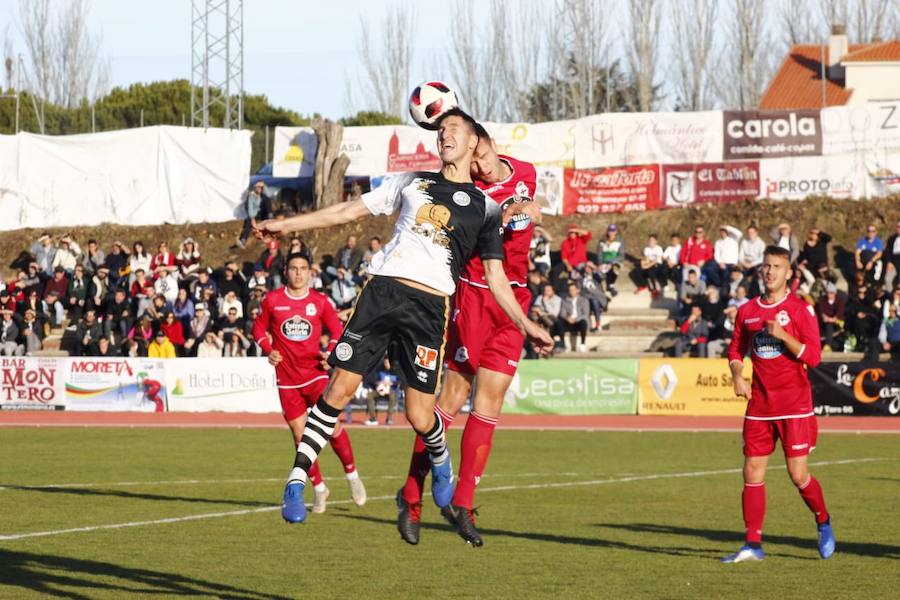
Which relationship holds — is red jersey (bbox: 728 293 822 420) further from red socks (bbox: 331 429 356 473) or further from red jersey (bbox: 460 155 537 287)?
red socks (bbox: 331 429 356 473)

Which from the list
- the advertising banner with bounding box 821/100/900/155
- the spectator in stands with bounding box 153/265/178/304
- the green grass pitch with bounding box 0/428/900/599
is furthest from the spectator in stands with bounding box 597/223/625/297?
the green grass pitch with bounding box 0/428/900/599

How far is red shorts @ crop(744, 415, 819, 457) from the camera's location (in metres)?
11.7

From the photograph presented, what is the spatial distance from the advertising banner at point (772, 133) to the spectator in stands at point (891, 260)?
735cm

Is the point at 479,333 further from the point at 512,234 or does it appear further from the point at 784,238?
the point at 784,238

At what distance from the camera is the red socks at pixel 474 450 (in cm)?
945

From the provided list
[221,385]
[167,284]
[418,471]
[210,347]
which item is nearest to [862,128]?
[210,347]

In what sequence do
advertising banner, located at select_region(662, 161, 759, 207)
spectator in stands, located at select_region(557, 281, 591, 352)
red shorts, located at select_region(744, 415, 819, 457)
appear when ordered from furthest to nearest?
1. advertising banner, located at select_region(662, 161, 759, 207)
2. spectator in stands, located at select_region(557, 281, 591, 352)
3. red shorts, located at select_region(744, 415, 819, 457)

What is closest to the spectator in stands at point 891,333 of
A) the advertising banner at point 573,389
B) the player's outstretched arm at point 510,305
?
the advertising banner at point 573,389

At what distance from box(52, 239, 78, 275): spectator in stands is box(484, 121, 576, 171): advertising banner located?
492 inches

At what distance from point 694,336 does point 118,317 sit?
14417mm

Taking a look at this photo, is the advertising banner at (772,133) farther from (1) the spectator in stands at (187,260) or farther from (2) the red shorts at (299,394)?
(2) the red shorts at (299,394)

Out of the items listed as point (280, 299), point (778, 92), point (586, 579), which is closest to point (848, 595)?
point (586, 579)

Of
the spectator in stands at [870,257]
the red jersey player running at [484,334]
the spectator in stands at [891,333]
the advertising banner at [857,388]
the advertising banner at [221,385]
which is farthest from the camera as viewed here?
the spectator in stands at [870,257]

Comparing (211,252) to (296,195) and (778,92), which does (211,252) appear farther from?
(778,92)
